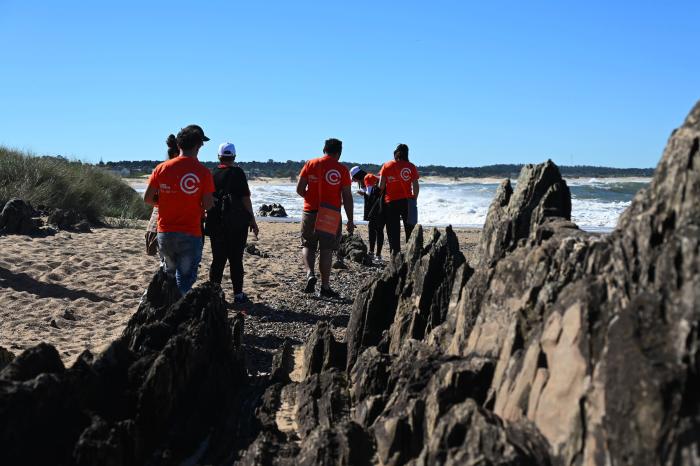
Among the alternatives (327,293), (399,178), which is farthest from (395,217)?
(327,293)

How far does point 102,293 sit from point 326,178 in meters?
2.79

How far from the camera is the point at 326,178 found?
980cm

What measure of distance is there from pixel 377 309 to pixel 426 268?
1.75 feet

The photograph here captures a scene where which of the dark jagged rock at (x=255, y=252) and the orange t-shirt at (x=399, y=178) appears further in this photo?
the dark jagged rock at (x=255, y=252)

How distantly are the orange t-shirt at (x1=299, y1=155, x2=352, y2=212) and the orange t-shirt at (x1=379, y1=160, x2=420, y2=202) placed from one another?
9.02 ft

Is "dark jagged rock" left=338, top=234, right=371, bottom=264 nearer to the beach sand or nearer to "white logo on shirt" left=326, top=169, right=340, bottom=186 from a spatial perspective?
the beach sand

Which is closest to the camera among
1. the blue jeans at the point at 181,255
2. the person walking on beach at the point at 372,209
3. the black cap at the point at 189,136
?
the black cap at the point at 189,136

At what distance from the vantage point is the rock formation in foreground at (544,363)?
2992 millimetres

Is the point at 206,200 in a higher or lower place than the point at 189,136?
lower

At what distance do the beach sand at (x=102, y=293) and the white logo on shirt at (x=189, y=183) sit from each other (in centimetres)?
144

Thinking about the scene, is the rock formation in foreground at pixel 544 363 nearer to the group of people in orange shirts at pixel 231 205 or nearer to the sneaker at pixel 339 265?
the group of people in orange shirts at pixel 231 205

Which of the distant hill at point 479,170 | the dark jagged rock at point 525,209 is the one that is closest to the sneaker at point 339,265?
the dark jagged rock at point 525,209

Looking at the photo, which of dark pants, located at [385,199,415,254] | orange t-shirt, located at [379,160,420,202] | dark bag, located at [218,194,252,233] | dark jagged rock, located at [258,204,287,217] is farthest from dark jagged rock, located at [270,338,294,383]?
dark jagged rock, located at [258,204,287,217]

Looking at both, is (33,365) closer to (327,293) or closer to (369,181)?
(327,293)
